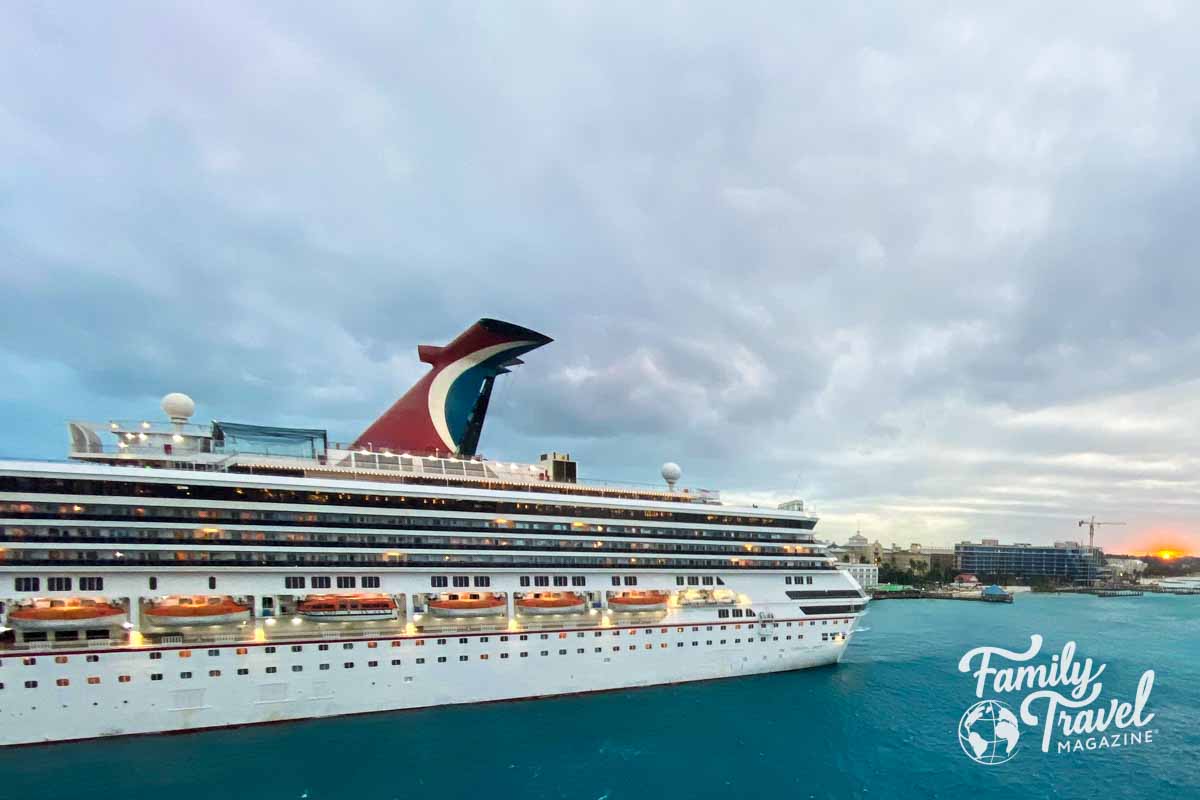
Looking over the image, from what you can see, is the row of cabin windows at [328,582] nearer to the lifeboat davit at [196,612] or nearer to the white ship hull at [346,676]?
the lifeboat davit at [196,612]

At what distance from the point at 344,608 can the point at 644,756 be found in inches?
583

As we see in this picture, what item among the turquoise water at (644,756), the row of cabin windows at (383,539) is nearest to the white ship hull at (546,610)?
the row of cabin windows at (383,539)

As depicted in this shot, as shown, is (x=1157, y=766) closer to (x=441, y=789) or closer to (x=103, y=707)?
(x=441, y=789)

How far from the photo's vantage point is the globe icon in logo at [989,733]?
25.8 m

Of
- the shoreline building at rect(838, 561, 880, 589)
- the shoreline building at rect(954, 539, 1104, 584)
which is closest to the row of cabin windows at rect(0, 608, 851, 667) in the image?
the shoreline building at rect(838, 561, 880, 589)

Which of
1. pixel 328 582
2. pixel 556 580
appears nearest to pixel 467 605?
pixel 556 580

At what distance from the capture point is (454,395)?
123ft

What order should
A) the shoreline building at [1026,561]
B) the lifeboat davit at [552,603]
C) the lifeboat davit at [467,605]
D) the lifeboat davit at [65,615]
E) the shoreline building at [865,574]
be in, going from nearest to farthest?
1. the lifeboat davit at [65,615]
2. the lifeboat davit at [467,605]
3. the lifeboat davit at [552,603]
4. the shoreline building at [865,574]
5. the shoreline building at [1026,561]

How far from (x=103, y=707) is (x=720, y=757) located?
2456 cm

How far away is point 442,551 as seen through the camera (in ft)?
96.1

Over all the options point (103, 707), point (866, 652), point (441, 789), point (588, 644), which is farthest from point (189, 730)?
point (866, 652)

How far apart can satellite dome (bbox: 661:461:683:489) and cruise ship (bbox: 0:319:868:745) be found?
235 cm

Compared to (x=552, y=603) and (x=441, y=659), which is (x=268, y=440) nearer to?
(x=441, y=659)

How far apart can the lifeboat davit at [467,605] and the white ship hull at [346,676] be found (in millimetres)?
1189
